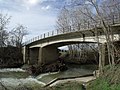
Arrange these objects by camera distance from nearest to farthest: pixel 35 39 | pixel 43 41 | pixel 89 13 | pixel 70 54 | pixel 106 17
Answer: pixel 89 13
pixel 106 17
pixel 43 41
pixel 35 39
pixel 70 54

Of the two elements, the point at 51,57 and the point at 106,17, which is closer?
the point at 106,17

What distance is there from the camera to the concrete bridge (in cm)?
2675

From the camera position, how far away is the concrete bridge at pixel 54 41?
2675cm

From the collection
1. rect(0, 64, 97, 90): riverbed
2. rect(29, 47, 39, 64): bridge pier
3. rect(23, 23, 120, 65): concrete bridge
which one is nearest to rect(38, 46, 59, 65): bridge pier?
rect(23, 23, 120, 65): concrete bridge

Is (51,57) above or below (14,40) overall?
below

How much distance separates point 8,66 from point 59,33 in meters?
18.1

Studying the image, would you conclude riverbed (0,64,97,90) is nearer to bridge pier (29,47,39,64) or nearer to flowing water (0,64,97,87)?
flowing water (0,64,97,87)

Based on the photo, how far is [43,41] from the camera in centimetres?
→ 5197

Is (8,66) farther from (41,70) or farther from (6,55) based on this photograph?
(41,70)

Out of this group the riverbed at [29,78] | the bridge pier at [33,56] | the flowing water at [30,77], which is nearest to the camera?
the riverbed at [29,78]

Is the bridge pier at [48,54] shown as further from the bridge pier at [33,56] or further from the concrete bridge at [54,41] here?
the bridge pier at [33,56]

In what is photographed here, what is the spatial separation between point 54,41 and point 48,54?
968cm

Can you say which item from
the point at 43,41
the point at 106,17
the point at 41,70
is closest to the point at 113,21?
the point at 106,17

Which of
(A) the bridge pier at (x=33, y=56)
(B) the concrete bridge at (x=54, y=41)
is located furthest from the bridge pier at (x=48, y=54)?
(A) the bridge pier at (x=33, y=56)
